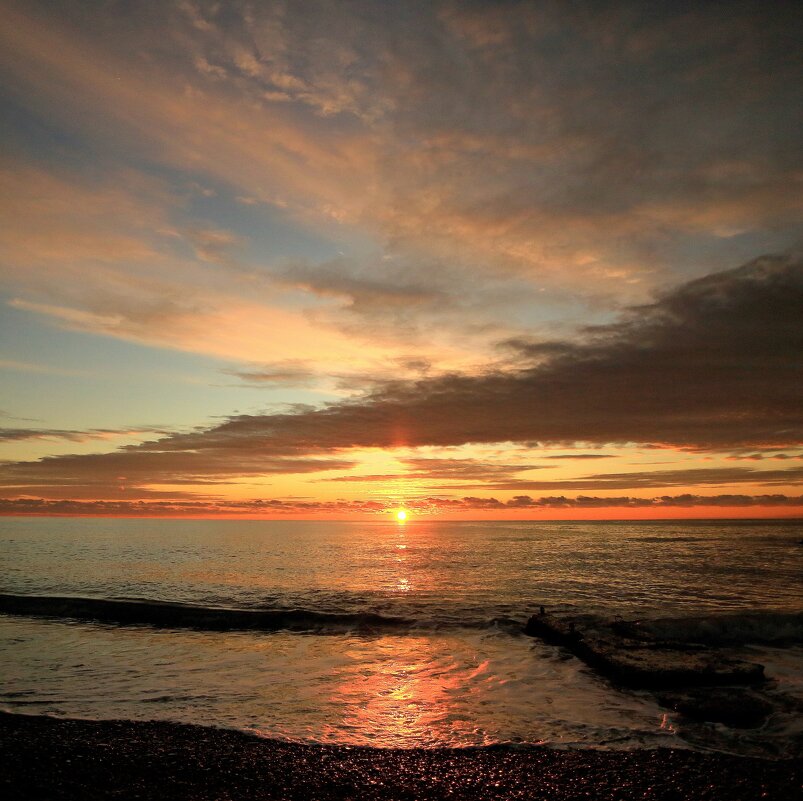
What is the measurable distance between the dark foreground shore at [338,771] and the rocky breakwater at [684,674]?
285cm

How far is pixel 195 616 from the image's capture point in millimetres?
25953

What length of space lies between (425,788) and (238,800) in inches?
113

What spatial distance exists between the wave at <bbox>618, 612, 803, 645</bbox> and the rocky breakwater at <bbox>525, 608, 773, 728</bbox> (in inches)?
152

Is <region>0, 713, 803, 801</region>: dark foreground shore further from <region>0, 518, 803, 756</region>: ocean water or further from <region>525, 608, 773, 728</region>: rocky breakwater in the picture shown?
<region>525, 608, 773, 728</region>: rocky breakwater

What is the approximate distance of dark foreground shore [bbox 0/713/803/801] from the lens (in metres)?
8.23

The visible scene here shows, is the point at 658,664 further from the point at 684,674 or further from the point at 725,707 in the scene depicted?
the point at 725,707

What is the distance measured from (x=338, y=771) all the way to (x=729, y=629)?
2180 centimetres

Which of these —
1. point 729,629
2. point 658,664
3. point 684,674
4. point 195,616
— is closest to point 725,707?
point 684,674

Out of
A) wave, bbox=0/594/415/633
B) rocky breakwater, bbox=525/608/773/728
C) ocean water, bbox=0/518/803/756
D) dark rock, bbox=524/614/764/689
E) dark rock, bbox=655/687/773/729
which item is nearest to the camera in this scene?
ocean water, bbox=0/518/803/756

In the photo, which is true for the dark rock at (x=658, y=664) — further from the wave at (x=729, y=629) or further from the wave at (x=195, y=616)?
the wave at (x=195, y=616)

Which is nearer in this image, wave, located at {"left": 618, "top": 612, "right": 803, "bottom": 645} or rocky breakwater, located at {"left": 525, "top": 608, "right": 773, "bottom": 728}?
rocky breakwater, located at {"left": 525, "top": 608, "right": 773, "bottom": 728}

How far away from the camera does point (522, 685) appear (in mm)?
14836

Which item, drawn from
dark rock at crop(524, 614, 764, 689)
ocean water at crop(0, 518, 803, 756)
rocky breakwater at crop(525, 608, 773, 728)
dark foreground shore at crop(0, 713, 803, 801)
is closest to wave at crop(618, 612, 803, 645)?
ocean water at crop(0, 518, 803, 756)

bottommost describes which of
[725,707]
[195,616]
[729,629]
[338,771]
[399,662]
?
[195,616]
